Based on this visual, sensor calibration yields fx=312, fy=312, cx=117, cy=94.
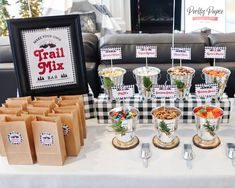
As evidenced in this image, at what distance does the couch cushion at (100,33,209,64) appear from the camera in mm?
1950

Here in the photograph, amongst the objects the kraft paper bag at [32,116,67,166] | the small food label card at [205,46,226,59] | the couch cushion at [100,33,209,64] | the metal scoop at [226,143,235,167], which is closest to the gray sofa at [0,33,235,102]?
the couch cushion at [100,33,209,64]

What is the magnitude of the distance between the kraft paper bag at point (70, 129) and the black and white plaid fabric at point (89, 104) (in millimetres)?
276

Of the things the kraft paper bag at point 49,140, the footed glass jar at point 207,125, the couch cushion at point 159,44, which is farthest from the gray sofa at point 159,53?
the kraft paper bag at point 49,140

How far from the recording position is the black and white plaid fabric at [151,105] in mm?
1471

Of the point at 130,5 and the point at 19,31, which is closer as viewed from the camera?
the point at 19,31

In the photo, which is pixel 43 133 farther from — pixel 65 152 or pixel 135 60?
pixel 135 60

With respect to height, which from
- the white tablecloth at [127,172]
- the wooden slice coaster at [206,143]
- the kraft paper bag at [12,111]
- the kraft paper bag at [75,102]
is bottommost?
the white tablecloth at [127,172]

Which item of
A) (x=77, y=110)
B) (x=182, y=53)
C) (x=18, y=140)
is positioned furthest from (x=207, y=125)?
(x=18, y=140)

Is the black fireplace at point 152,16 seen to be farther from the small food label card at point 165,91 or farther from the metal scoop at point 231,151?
the metal scoop at point 231,151

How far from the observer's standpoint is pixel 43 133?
3.92 feet

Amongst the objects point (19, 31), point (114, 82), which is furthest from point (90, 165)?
point (19, 31)

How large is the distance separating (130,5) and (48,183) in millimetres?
4955

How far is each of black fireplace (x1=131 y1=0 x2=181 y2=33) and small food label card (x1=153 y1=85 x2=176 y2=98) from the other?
4.58 meters

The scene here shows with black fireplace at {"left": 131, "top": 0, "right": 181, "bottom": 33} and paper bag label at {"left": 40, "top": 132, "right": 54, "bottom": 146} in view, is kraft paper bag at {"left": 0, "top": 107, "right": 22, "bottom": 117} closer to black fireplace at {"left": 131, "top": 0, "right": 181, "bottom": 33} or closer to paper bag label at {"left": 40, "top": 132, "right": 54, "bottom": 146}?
paper bag label at {"left": 40, "top": 132, "right": 54, "bottom": 146}
